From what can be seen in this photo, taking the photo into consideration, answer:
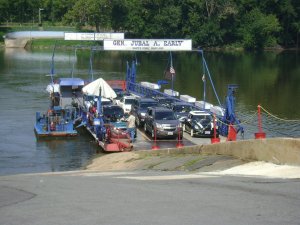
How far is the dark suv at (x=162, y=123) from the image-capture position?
29.8 metres

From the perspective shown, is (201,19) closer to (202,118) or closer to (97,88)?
(202,118)

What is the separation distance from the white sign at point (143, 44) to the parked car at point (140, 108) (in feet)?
10.0

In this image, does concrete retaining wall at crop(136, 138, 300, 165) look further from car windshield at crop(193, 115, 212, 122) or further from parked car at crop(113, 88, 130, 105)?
parked car at crop(113, 88, 130, 105)

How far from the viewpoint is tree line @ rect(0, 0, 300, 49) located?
370ft

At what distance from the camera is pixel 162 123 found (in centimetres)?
3011

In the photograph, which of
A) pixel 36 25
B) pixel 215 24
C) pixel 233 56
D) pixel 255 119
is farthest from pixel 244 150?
pixel 36 25

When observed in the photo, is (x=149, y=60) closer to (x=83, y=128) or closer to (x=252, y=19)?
(x=252, y=19)

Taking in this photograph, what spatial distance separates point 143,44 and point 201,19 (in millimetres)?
80735

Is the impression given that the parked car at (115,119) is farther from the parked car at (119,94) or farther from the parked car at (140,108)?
the parked car at (119,94)

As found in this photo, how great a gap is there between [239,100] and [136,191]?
36.8 m

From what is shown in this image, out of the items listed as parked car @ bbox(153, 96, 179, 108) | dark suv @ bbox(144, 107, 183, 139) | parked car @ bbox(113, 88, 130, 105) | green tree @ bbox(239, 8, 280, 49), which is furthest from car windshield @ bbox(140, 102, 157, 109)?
green tree @ bbox(239, 8, 280, 49)

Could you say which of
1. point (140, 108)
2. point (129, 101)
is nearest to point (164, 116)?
point (140, 108)

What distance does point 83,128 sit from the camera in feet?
111

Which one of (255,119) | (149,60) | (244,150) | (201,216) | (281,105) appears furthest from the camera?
(149,60)
